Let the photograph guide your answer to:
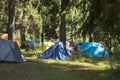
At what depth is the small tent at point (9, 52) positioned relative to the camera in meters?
17.6

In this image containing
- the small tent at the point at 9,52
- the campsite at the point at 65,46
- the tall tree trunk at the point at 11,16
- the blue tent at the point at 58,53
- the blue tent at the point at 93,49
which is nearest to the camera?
the campsite at the point at 65,46

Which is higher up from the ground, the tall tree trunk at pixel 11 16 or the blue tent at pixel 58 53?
the tall tree trunk at pixel 11 16

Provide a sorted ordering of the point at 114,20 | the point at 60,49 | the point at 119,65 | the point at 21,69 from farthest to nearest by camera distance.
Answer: the point at 60,49, the point at 21,69, the point at 119,65, the point at 114,20

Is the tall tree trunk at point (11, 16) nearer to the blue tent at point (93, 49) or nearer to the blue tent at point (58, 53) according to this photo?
the blue tent at point (58, 53)

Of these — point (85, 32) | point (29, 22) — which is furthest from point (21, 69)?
point (29, 22)

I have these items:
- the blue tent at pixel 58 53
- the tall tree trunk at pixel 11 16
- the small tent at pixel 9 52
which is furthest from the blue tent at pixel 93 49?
the small tent at pixel 9 52

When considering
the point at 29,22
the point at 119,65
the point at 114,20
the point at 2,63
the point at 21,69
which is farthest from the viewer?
the point at 29,22

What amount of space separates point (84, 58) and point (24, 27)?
11.2m

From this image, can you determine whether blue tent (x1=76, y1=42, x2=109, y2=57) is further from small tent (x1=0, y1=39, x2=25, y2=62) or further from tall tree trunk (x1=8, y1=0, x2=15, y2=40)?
small tent (x1=0, y1=39, x2=25, y2=62)

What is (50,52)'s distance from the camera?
841 inches

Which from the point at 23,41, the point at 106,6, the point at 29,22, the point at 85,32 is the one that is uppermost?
the point at 106,6

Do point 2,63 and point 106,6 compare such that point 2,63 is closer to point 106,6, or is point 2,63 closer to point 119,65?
point 119,65

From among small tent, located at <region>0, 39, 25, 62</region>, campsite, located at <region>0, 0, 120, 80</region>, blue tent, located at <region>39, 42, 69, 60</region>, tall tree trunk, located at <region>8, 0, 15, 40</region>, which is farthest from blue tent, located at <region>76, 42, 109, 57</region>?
small tent, located at <region>0, 39, 25, 62</region>

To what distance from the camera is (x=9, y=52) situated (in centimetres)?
1777
